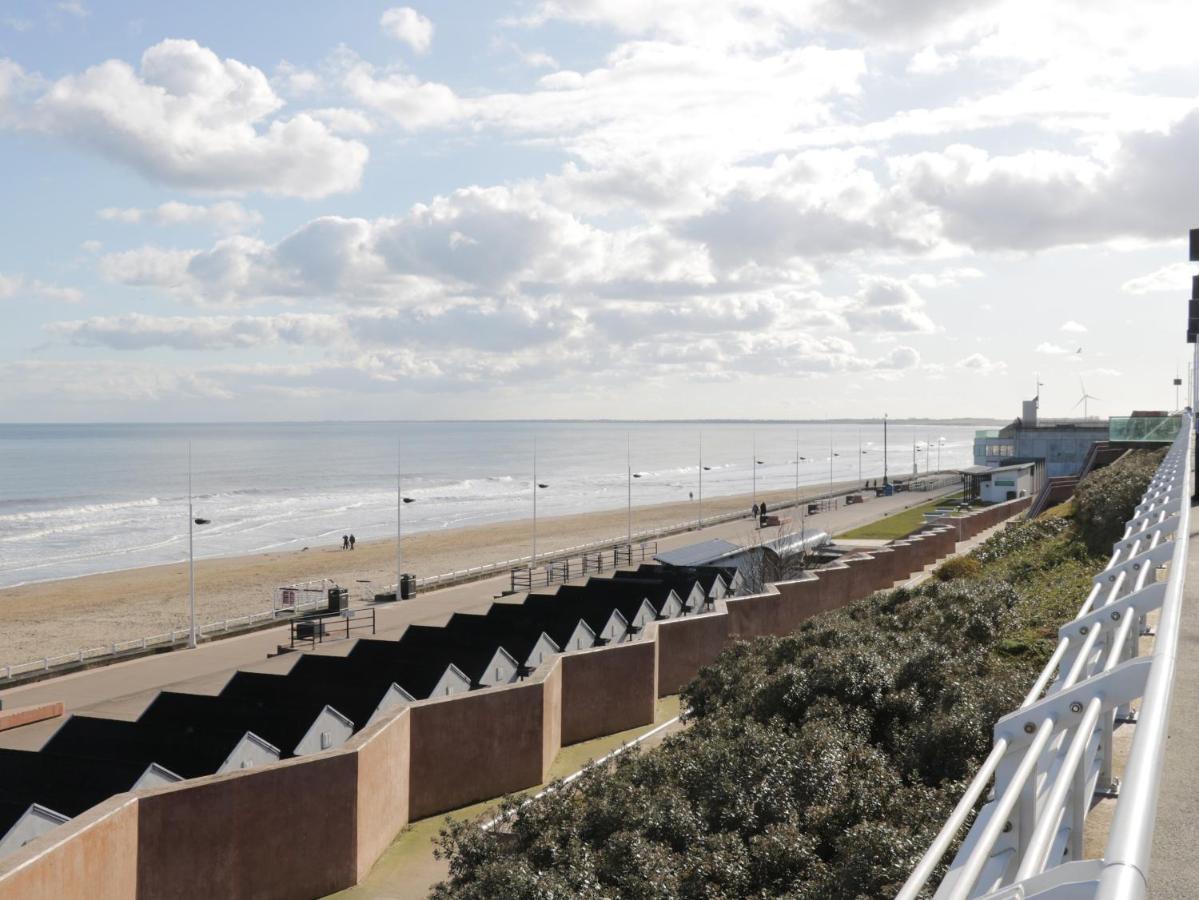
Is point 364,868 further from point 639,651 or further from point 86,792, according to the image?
point 639,651

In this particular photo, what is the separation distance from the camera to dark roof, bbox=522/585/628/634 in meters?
23.2

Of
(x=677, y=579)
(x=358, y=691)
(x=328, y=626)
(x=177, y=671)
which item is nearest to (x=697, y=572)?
(x=677, y=579)

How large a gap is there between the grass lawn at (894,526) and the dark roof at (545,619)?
73.7 feet

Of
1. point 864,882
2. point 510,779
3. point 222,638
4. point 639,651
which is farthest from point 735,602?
point 864,882

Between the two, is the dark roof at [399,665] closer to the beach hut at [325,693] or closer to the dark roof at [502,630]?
the beach hut at [325,693]

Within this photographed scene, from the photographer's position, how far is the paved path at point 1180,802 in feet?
14.1

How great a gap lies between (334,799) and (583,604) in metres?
12.6

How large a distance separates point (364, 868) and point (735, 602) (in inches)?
468

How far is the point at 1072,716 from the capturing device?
11.3 feet

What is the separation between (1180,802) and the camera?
5086 mm

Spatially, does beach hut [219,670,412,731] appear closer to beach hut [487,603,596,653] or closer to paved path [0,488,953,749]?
paved path [0,488,953,749]

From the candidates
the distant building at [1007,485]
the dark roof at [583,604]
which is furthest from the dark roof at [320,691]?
the distant building at [1007,485]

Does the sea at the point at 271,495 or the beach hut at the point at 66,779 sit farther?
the sea at the point at 271,495

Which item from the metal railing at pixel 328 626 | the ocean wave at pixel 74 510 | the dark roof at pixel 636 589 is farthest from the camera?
the ocean wave at pixel 74 510
